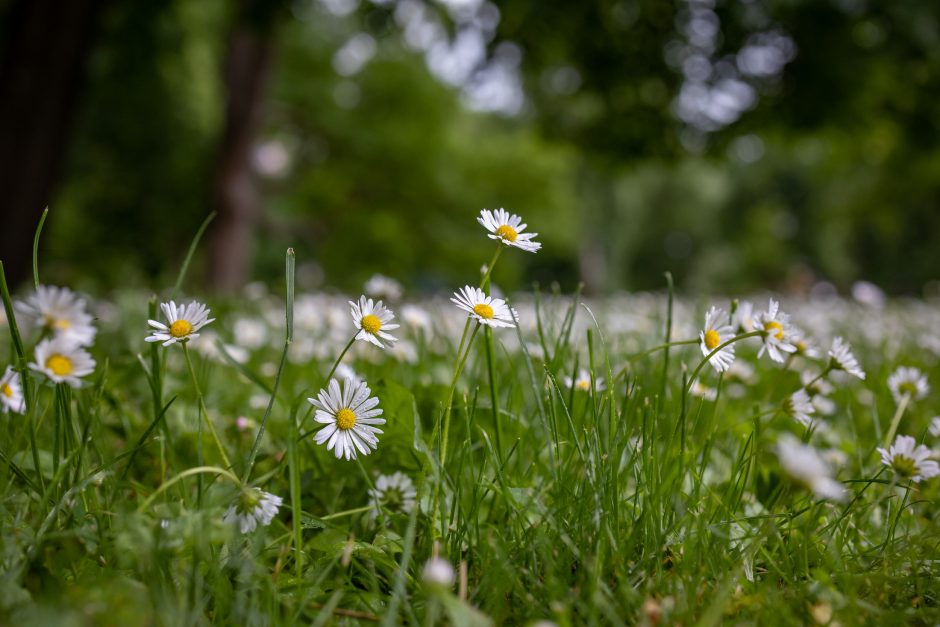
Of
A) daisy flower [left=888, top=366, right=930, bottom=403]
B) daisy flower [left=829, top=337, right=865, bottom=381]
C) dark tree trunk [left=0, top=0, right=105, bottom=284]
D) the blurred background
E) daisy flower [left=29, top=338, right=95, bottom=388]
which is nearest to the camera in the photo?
daisy flower [left=29, top=338, right=95, bottom=388]

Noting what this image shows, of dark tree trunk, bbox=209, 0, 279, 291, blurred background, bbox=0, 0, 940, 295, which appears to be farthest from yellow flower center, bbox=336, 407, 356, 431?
dark tree trunk, bbox=209, 0, 279, 291

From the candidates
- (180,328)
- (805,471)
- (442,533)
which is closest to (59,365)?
(180,328)

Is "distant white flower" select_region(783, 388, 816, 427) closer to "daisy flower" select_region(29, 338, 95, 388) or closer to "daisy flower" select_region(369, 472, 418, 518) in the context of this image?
"daisy flower" select_region(369, 472, 418, 518)

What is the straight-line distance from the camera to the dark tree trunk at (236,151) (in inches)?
346

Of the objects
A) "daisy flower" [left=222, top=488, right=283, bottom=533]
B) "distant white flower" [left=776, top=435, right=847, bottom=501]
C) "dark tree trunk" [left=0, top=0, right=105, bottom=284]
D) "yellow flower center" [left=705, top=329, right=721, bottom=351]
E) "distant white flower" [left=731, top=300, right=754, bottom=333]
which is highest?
"dark tree trunk" [left=0, top=0, right=105, bottom=284]

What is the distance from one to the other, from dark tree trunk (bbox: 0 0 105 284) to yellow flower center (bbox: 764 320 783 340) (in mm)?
5367

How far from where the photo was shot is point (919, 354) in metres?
3.02

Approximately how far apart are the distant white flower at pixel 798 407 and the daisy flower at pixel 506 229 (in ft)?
1.79

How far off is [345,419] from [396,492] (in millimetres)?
253

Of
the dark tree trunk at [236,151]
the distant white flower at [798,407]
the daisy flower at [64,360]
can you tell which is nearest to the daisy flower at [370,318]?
the daisy flower at [64,360]

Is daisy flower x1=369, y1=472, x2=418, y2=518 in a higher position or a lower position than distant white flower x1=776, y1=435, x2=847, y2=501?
higher

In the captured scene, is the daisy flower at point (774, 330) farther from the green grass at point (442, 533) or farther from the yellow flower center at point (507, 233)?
the yellow flower center at point (507, 233)

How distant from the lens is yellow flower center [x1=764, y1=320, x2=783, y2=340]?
1.10m

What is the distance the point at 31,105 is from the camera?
506cm
